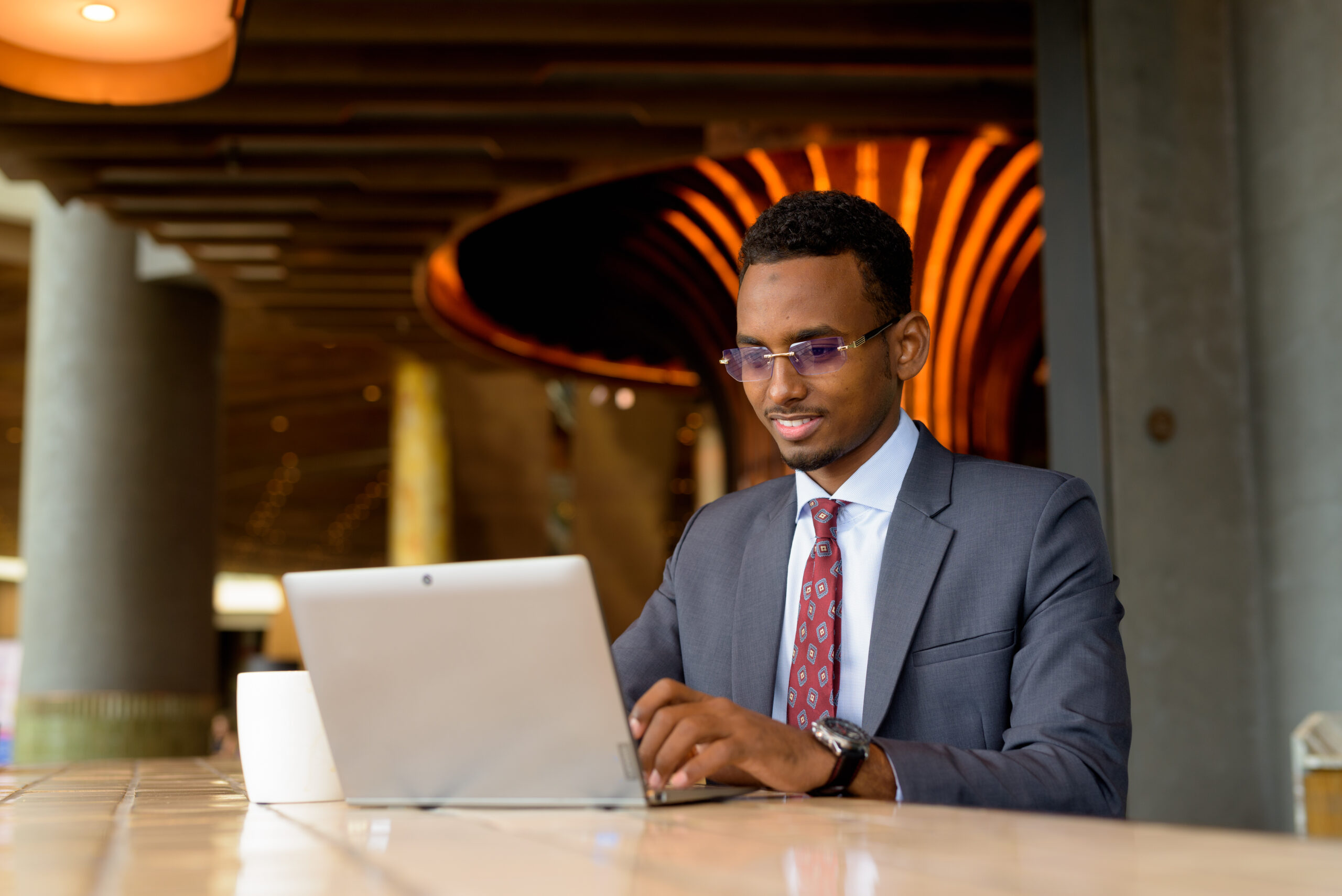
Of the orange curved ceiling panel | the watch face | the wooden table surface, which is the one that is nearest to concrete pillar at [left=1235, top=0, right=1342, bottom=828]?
the orange curved ceiling panel

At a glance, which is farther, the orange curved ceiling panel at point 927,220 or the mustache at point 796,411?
→ the orange curved ceiling panel at point 927,220

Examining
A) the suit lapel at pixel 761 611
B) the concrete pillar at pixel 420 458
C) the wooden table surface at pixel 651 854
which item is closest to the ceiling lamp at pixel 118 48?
the suit lapel at pixel 761 611

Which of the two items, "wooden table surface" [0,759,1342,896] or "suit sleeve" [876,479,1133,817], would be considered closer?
"wooden table surface" [0,759,1342,896]

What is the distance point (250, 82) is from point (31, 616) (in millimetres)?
4689

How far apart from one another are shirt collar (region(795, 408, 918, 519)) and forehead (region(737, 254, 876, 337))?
0.18 metres

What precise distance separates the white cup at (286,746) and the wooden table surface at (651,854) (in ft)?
0.54

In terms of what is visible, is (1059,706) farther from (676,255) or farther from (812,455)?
(676,255)

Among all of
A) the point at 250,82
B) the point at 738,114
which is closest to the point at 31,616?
the point at 250,82

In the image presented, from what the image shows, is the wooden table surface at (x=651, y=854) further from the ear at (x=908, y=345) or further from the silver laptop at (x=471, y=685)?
the ear at (x=908, y=345)

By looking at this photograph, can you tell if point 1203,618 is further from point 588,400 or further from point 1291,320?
point 588,400

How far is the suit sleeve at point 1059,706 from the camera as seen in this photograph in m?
1.42

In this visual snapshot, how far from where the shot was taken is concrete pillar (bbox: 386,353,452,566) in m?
12.0

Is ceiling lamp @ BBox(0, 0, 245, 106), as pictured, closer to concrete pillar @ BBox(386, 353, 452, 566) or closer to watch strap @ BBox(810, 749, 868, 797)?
watch strap @ BBox(810, 749, 868, 797)

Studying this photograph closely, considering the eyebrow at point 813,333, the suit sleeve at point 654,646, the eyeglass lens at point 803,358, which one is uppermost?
the eyebrow at point 813,333
